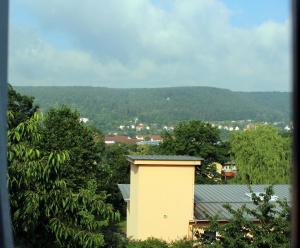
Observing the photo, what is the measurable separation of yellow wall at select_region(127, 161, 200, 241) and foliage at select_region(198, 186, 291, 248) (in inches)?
255

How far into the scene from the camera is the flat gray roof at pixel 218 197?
16377mm

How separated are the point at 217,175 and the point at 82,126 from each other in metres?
12.3

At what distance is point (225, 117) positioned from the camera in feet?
405

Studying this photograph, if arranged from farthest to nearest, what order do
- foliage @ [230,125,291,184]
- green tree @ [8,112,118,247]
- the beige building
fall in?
foliage @ [230,125,291,184]
the beige building
green tree @ [8,112,118,247]

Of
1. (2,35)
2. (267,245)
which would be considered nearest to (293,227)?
(2,35)

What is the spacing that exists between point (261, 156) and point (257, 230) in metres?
19.9

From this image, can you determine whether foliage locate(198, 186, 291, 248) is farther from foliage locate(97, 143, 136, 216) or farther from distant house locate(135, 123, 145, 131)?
distant house locate(135, 123, 145, 131)

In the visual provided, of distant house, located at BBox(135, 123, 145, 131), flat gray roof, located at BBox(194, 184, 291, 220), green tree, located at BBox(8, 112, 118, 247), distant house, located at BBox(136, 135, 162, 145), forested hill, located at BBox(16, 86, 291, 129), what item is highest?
forested hill, located at BBox(16, 86, 291, 129)

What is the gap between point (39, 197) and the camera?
3590 mm

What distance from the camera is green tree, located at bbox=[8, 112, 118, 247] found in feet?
11.3

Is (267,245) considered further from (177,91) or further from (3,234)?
(177,91)

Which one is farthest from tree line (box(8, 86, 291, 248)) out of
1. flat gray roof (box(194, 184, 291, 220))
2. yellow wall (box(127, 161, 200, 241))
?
flat gray roof (box(194, 184, 291, 220))

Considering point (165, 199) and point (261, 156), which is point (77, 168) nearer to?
point (165, 199)

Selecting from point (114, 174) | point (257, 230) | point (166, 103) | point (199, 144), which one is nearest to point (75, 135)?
point (114, 174)
